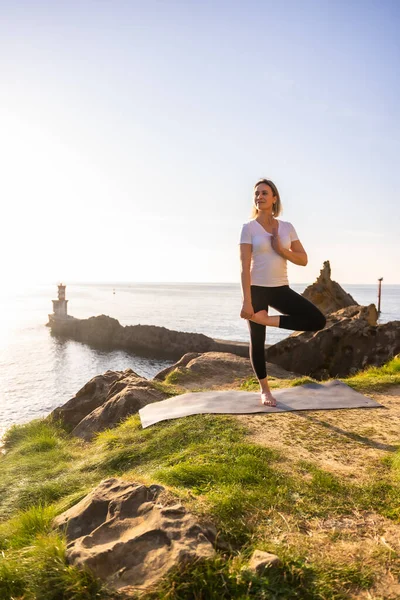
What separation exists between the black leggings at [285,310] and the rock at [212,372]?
12.1 feet

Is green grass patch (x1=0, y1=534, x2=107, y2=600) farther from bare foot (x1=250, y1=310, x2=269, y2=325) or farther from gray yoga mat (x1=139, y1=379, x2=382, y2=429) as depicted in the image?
bare foot (x1=250, y1=310, x2=269, y2=325)

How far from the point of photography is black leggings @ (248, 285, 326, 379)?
210 inches

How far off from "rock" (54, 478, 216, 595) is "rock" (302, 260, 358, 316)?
76.6 ft

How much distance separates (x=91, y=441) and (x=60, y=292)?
50.1 metres

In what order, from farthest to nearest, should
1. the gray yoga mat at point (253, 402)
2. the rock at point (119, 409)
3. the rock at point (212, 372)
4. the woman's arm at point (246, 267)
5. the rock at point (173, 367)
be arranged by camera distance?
1. the rock at point (173, 367)
2. the rock at point (212, 372)
3. the rock at point (119, 409)
4. the gray yoga mat at point (253, 402)
5. the woman's arm at point (246, 267)

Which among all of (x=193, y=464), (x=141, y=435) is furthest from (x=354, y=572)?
(x=141, y=435)

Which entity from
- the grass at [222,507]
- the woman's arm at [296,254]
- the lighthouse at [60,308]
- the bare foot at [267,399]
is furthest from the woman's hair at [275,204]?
the lighthouse at [60,308]

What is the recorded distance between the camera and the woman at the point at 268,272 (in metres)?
5.34

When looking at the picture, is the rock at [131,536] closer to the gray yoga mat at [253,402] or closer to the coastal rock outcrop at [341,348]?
the gray yoga mat at [253,402]

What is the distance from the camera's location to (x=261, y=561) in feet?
7.24

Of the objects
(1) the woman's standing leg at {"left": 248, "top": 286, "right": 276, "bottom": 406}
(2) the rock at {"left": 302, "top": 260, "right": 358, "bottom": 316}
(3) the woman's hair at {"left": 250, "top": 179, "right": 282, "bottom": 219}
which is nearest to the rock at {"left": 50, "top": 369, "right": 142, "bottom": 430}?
(1) the woman's standing leg at {"left": 248, "top": 286, "right": 276, "bottom": 406}

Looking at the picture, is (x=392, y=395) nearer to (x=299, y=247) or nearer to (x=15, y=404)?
(x=299, y=247)

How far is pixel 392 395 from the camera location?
672 centimetres

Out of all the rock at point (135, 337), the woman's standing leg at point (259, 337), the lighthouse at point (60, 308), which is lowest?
the rock at point (135, 337)
